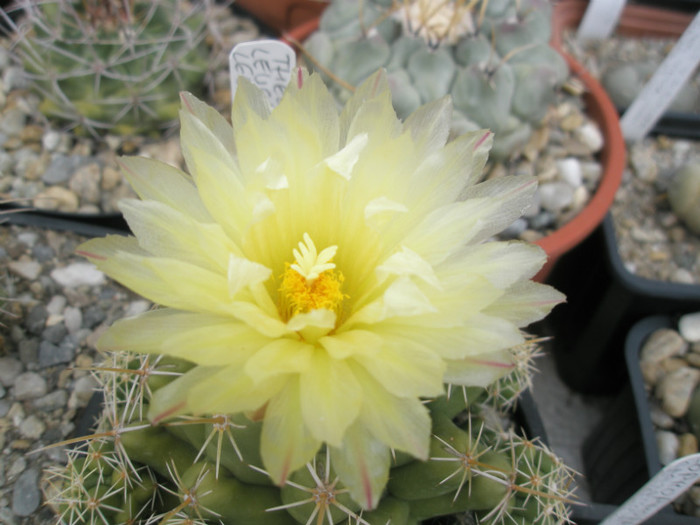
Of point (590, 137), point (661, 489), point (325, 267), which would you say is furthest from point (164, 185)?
point (590, 137)

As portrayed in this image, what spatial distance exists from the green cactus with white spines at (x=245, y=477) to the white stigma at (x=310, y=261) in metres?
0.16

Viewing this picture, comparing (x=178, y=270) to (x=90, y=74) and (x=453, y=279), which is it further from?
(x=90, y=74)

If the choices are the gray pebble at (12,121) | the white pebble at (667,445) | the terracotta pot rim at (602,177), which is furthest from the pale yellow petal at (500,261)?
the gray pebble at (12,121)

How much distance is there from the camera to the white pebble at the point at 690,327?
50.9 inches

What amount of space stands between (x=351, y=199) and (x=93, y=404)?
58cm

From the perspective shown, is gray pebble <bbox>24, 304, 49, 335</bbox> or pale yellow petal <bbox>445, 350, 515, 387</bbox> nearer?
pale yellow petal <bbox>445, 350, 515, 387</bbox>

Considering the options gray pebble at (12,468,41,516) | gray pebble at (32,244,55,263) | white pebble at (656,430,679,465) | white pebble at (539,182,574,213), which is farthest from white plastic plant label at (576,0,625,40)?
gray pebble at (12,468,41,516)

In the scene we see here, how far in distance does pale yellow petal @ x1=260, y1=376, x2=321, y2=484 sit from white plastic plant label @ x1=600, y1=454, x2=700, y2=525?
A: 1.44 feet

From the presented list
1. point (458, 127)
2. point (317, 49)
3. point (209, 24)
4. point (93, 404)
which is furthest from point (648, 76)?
point (93, 404)

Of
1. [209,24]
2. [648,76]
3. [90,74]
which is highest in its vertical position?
[648,76]

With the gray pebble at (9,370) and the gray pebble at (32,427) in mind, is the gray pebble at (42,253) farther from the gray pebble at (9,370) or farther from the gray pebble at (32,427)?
the gray pebble at (32,427)

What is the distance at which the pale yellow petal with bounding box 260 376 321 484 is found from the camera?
53cm

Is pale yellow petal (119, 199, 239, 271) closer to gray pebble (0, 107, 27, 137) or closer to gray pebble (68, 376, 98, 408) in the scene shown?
gray pebble (68, 376, 98, 408)

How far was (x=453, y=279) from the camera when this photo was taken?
0.58 meters
